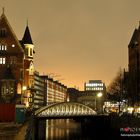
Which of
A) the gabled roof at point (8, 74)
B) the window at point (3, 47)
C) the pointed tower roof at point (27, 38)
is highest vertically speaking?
the pointed tower roof at point (27, 38)

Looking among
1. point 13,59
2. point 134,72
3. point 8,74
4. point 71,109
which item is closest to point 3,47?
point 13,59

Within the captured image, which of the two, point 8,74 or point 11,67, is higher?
point 11,67

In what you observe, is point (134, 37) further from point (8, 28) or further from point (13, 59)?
point (8, 28)

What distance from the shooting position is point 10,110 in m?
78.4

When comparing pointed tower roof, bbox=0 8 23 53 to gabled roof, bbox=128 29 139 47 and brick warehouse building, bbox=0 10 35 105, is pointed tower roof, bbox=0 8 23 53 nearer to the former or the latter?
brick warehouse building, bbox=0 10 35 105


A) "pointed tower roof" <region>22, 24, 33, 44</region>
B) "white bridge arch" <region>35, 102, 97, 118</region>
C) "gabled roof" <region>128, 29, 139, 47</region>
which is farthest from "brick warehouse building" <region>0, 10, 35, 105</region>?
"gabled roof" <region>128, 29, 139, 47</region>

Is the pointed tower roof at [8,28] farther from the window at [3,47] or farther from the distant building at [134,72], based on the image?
the distant building at [134,72]

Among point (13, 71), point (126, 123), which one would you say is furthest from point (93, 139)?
point (13, 71)

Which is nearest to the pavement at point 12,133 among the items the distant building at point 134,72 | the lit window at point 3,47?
the lit window at point 3,47

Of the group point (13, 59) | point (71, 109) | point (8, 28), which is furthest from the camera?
point (71, 109)

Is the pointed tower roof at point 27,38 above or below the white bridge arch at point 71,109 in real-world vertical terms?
above

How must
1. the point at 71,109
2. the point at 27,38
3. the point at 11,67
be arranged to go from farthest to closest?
the point at 71,109 → the point at 27,38 → the point at 11,67

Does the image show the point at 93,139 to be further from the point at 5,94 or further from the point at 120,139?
the point at 5,94

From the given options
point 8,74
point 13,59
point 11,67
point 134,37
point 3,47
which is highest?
point 134,37
